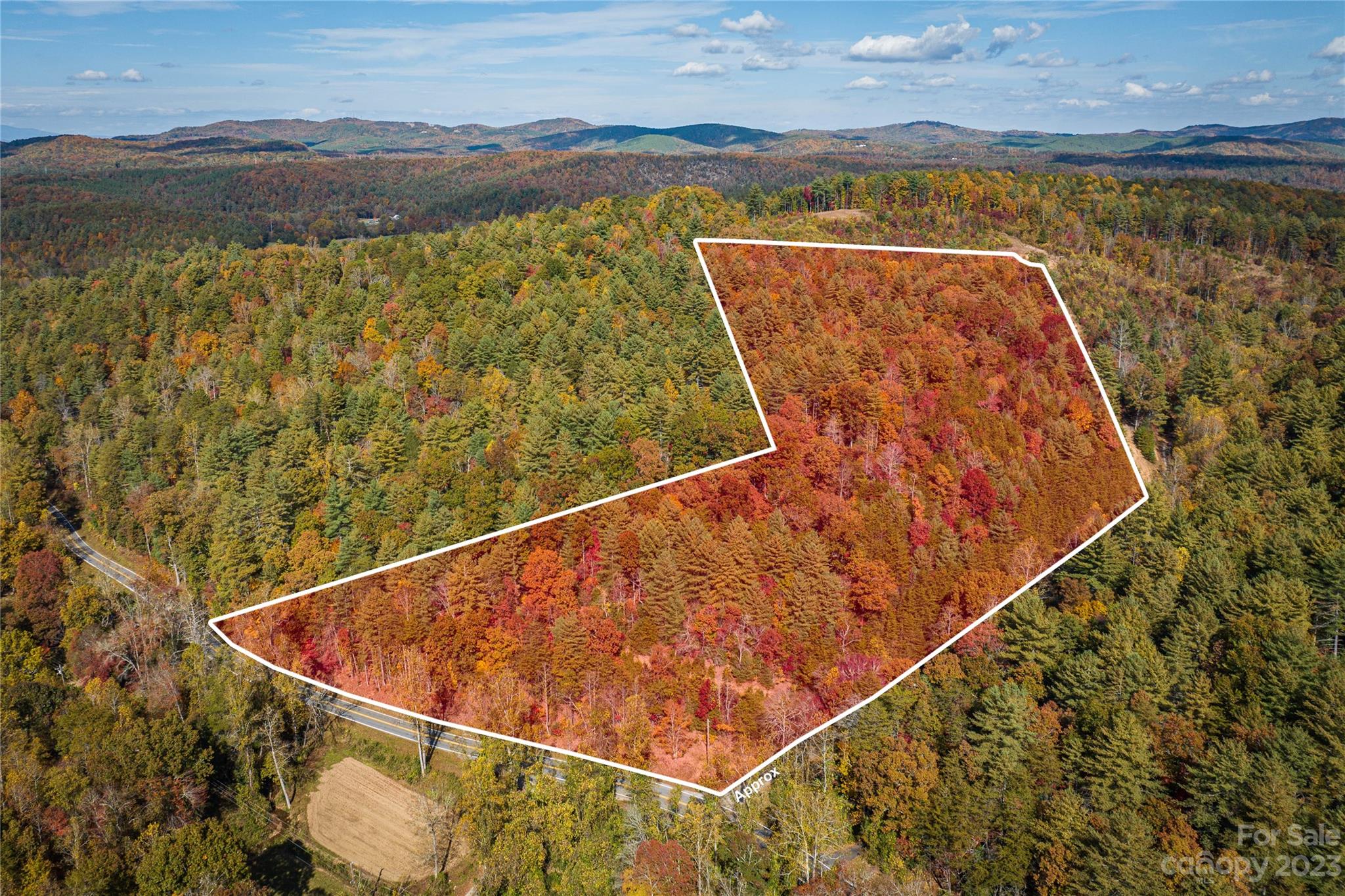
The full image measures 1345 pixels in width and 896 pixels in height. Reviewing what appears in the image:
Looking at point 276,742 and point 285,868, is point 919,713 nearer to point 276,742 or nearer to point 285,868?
point 285,868

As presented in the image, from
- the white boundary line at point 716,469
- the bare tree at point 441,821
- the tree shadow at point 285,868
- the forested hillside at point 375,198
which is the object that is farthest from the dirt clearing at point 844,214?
the white boundary line at point 716,469

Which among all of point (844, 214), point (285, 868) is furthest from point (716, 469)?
point (844, 214)

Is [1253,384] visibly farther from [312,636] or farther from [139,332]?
[139,332]

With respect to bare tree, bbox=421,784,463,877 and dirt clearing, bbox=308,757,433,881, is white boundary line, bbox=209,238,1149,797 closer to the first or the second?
bare tree, bbox=421,784,463,877

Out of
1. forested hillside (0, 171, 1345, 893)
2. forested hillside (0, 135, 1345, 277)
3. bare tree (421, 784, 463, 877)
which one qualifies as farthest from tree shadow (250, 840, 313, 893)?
forested hillside (0, 135, 1345, 277)

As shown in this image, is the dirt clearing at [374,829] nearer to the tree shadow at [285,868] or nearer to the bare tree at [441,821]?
the bare tree at [441,821]

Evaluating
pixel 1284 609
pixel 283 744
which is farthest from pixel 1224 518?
pixel 283 744
